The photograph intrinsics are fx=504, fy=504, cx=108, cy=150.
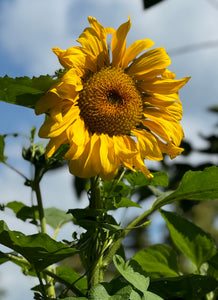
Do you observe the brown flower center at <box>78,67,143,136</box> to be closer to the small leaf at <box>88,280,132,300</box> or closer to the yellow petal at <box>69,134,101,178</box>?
the yellow petal at <box>69,134,101,178</box>

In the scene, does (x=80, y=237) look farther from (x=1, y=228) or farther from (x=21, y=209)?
(x=21, y=209)

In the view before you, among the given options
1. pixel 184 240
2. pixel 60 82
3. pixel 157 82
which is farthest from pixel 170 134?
pixel 184 240

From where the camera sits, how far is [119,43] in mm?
806

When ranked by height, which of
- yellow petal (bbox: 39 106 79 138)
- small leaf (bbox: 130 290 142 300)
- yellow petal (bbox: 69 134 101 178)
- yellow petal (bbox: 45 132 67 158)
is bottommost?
small leaf (bbox: 130 290 142 300)

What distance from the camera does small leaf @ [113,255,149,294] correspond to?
0.69 metres

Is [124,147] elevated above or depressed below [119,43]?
below

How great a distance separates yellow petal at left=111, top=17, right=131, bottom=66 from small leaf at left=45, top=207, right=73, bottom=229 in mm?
404

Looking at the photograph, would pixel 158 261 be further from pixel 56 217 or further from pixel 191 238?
pixel 56 217

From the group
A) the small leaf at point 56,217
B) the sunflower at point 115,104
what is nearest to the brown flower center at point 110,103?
the sunflower at point 115,104

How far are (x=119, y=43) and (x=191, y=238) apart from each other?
0.43 metres

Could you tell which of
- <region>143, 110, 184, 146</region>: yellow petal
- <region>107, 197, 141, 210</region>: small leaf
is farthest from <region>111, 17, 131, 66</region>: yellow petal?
<region>107, 197, 141, 210</region>: small leaf

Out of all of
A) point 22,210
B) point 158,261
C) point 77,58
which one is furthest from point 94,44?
point 158,261

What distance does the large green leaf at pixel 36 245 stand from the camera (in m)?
0.69

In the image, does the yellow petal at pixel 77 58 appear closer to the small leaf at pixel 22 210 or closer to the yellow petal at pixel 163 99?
the yellow petal at pixel 163 99
